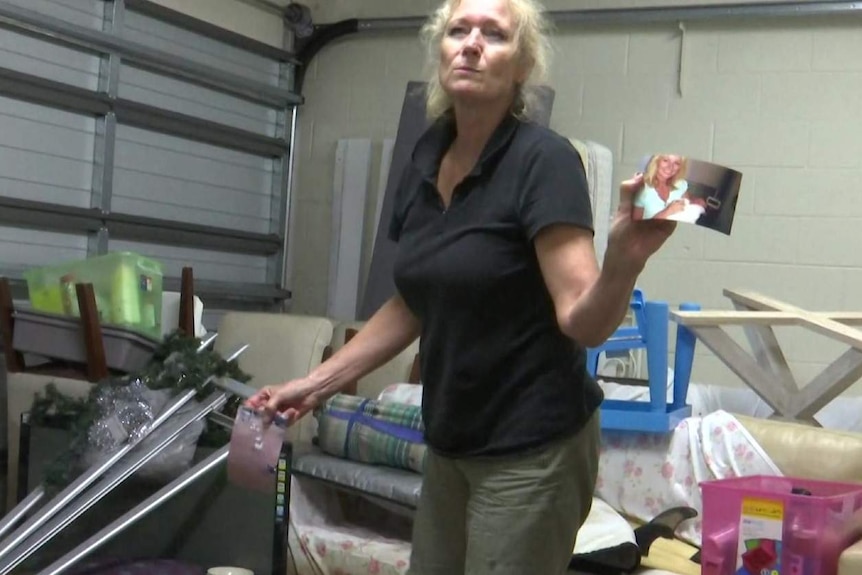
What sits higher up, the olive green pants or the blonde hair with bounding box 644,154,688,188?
the blonde hair with bounding box 644,154,688,188

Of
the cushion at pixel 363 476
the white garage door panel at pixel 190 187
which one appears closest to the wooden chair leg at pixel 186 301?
the white garage door panel at pixel 190 187

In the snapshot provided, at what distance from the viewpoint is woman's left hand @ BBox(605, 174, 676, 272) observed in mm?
1054

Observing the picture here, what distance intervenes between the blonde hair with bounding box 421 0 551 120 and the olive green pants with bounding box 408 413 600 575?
43 centimetres

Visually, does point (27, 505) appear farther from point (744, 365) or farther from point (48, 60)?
point (744, 365)

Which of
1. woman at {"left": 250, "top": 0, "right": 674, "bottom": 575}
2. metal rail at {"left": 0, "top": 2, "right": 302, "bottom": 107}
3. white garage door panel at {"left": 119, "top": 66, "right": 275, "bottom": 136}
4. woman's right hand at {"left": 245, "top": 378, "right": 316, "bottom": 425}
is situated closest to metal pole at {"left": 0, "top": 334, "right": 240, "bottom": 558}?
woman's right hand at {"left": 245, "top": 378, "right": 316, "bottom": 425}

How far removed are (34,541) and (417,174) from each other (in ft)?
5.01

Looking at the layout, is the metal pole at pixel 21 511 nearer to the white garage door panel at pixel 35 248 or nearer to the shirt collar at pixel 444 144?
the white garage door panel at pixel 35 248

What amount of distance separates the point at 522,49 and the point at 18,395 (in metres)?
2.44

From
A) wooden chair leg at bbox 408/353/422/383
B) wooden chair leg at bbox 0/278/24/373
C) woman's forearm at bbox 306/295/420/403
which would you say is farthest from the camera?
wooden chair leg at bbox 408/353/422/383

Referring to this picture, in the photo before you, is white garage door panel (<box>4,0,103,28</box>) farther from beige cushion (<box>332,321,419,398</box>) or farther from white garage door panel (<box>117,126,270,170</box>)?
beige cushion (<box>332,321,419,398</box>)

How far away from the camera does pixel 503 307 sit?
4.21 ft

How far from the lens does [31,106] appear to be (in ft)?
12.0

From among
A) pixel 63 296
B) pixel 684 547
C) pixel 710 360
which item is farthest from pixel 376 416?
pixel 710 360

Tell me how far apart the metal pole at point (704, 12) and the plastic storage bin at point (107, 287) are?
5.75 feet
